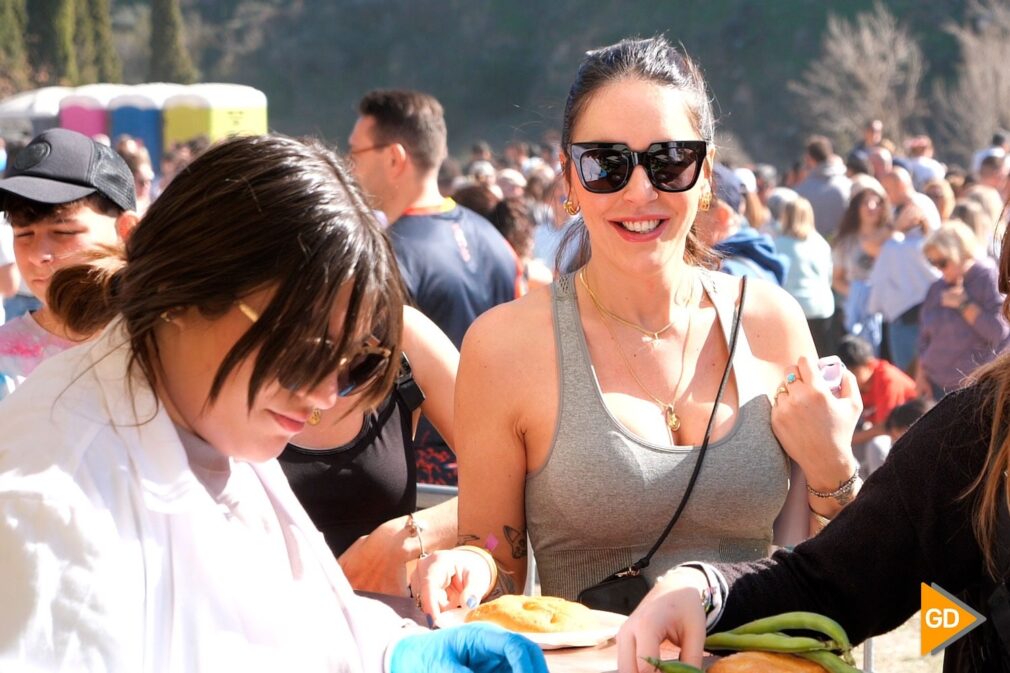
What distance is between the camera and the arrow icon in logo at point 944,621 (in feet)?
6.27

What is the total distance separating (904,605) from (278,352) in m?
1.15

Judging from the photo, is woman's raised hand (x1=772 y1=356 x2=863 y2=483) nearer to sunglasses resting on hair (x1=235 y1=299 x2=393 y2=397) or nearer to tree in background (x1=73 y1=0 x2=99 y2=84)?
sunglasses resting on hair (x1=235 y1=299 x2=393 y2=397)

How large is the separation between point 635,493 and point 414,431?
764 mm

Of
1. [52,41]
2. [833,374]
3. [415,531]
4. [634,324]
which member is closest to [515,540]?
[415,531]

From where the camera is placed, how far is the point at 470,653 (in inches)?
72.4

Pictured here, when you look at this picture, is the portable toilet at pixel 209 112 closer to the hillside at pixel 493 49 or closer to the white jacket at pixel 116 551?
the white jacket at pixel 116 551

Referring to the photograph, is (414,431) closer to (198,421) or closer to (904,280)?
(198,421)

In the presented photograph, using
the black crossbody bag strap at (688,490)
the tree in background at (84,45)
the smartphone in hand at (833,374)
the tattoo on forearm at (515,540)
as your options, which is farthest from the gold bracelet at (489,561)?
the tree in background at (84,45)

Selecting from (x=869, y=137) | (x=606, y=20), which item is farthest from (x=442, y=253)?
(x=606, y=20)

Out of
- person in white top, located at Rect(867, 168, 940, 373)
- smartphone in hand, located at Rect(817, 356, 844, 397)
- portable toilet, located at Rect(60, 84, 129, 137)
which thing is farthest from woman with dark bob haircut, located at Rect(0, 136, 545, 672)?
portable toilet, located at Rect(60, 84, 129, 137)

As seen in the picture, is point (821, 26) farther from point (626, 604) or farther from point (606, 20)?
point (626, 604)

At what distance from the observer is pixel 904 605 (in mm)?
2070

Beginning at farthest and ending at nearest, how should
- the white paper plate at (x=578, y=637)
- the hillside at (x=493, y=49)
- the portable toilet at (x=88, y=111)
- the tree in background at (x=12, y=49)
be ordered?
the hillside at (x=493, y=49), the tree in background at (x=12, y=49), the portable toilet at (x=88, y=111), the white paper plate at (x=578, y=637)

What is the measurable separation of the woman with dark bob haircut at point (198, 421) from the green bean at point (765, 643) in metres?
0.60
